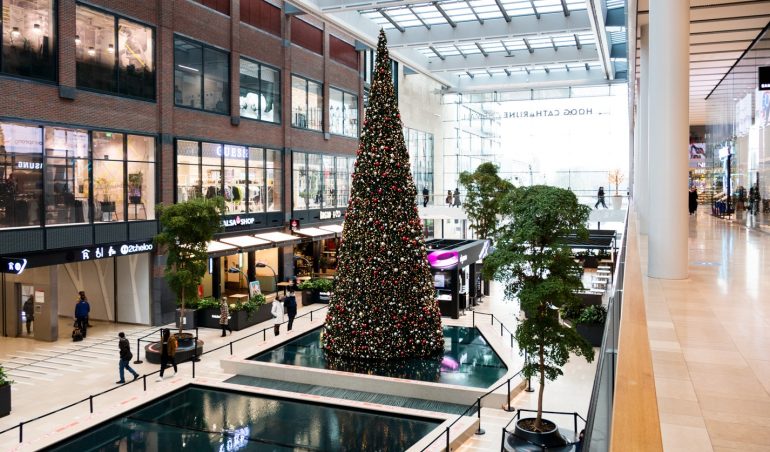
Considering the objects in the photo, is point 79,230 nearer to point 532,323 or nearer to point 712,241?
point 532,323

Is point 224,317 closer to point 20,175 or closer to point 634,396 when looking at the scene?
point 20,175

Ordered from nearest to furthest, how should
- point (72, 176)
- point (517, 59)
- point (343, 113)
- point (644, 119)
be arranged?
point (644, 119), point (72, 176), point (343, 113), point (517, 59)

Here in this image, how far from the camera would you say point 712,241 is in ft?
51.5

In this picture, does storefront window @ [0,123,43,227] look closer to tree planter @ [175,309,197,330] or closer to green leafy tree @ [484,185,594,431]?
tree planter @ [175,309,197,330]

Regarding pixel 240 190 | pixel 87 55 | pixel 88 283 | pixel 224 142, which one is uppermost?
pixel 87 55

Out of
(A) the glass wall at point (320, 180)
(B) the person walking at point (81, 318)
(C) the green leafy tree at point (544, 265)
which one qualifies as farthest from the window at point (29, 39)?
(C) the green leafy tree at point (544, 265)

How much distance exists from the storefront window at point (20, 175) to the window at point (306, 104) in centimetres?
1527

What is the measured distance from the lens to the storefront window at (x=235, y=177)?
27984mm

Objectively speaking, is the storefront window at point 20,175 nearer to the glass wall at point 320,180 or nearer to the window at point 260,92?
the window at point 260,92

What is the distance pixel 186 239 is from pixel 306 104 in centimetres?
1644

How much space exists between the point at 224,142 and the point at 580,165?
105ft

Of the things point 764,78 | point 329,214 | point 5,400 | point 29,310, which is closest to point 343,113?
point 329,214

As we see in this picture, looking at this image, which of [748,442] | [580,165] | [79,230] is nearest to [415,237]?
[79,230]

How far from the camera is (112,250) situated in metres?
21.8
